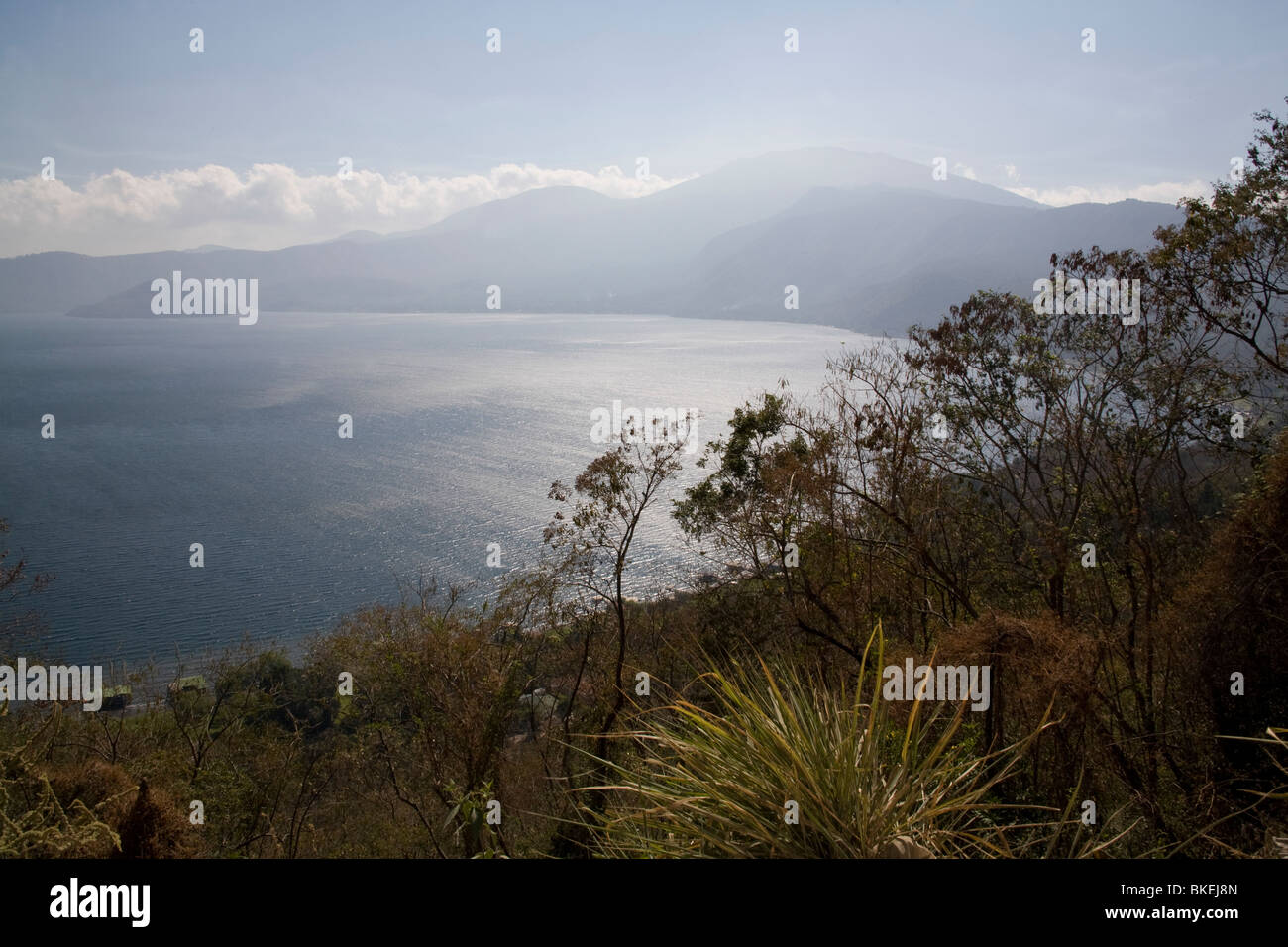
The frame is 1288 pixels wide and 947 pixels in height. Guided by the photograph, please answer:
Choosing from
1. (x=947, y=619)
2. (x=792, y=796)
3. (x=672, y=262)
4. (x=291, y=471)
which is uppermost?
(x=672, y=262)

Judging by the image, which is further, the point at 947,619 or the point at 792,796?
the point at 947,619

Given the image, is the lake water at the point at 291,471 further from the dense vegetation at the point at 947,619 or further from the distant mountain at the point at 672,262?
the distant mountain at the point at 672,262

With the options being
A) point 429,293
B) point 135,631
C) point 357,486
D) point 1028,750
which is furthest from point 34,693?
point 429,293

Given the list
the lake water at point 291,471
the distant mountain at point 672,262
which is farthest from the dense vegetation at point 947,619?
the distant mountain at point 672,262

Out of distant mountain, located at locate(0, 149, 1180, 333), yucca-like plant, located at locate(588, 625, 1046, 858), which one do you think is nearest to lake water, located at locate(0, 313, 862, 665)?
distant mountain, located at locate(0, 149, 1180, 333)

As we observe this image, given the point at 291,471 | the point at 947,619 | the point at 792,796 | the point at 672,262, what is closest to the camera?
the point at 792,796

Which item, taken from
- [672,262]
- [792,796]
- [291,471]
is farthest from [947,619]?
[672,262]

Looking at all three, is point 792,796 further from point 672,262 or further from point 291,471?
point 672,262
